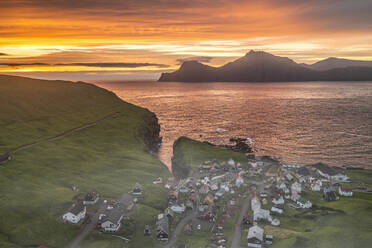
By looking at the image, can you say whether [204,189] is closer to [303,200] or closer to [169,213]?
[169,213]

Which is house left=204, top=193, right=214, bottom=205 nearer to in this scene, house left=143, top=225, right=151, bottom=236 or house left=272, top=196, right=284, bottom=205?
house left=272, top=196, right=284, bottom=205

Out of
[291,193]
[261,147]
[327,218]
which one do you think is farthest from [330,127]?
[327,218]

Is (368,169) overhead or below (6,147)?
below

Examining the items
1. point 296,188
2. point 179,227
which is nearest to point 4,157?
point 179,227

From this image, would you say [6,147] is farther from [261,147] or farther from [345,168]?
[345,168]

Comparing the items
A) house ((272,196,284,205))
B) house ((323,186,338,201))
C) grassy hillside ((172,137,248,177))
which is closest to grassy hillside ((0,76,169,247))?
grassy hillside ((172,137,248,177))

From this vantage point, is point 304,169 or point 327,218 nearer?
point 327,218
